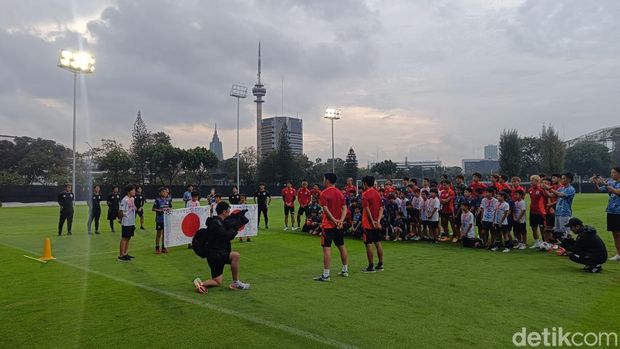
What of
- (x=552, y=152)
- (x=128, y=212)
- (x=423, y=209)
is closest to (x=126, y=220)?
(x=128, y=212)

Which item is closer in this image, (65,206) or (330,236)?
(330,236)

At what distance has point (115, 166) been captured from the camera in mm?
63094

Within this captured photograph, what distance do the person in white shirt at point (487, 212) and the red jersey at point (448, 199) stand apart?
1184 mm

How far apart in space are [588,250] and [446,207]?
5.14m

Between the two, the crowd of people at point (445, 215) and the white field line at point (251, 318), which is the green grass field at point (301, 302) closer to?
the white field line at point (251, 318)

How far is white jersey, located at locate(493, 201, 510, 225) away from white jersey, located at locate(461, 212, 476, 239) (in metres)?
0.79

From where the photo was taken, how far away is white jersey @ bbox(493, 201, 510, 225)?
11.8m

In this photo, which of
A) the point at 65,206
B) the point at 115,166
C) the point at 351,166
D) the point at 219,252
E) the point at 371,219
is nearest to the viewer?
the point at 219,252

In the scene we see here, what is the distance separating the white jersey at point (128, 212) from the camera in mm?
10484

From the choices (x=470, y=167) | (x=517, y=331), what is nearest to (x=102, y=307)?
(x=517, y=331)

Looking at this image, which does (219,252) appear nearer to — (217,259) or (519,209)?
(217,259)

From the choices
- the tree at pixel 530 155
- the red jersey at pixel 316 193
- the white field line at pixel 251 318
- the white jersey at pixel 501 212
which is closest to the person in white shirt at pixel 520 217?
the white jersey at pixel 501 212

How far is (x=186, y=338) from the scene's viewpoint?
5.05m

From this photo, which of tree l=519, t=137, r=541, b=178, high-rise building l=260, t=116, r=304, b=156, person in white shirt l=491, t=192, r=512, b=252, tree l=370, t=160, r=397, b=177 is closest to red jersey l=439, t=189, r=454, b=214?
person in white shirt l=491, t=192, r=512, b=252
